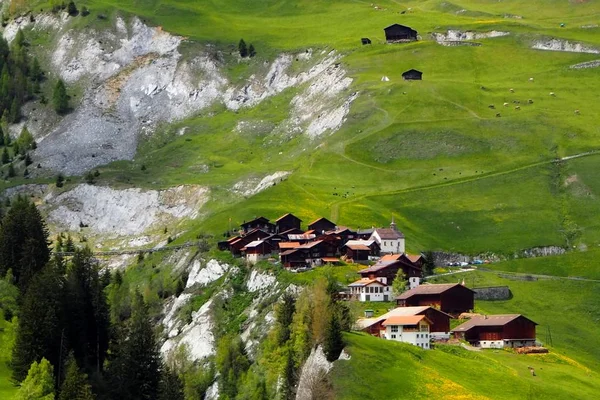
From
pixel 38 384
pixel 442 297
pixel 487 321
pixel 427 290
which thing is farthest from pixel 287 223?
pixel 38 384

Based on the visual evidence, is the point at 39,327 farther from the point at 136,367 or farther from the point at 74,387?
the point at 74,387

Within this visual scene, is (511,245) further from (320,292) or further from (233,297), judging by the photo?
(320,292)

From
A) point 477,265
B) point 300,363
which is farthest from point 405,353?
point 477,265

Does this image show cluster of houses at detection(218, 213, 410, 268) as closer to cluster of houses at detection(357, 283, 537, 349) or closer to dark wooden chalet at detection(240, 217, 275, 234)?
dark wooden chalet at detection(240, 217, 275, 234)

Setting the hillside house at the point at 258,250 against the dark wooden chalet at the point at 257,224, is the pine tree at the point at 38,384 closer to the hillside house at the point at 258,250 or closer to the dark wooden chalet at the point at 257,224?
the hillside house at the point at 258,250

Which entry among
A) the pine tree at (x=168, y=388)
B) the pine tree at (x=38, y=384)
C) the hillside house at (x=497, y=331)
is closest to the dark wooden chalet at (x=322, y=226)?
the hillside house at (x=497, y=331)

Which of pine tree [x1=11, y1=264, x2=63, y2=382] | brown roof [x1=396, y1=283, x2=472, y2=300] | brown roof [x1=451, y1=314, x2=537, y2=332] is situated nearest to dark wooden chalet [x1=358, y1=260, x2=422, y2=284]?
brown roof [x1=396, y1=283, x2=472, y2=300]

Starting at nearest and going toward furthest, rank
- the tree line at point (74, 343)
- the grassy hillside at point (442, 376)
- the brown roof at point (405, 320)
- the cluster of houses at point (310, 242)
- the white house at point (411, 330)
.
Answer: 1. the tree line at point (74, 343)
2. the grassy hillside at point (442, 376)
3. the white house at point (411, 330)
4. the brown roof at point (405, 320)
5. the cluster of houses at point (310, 242)
